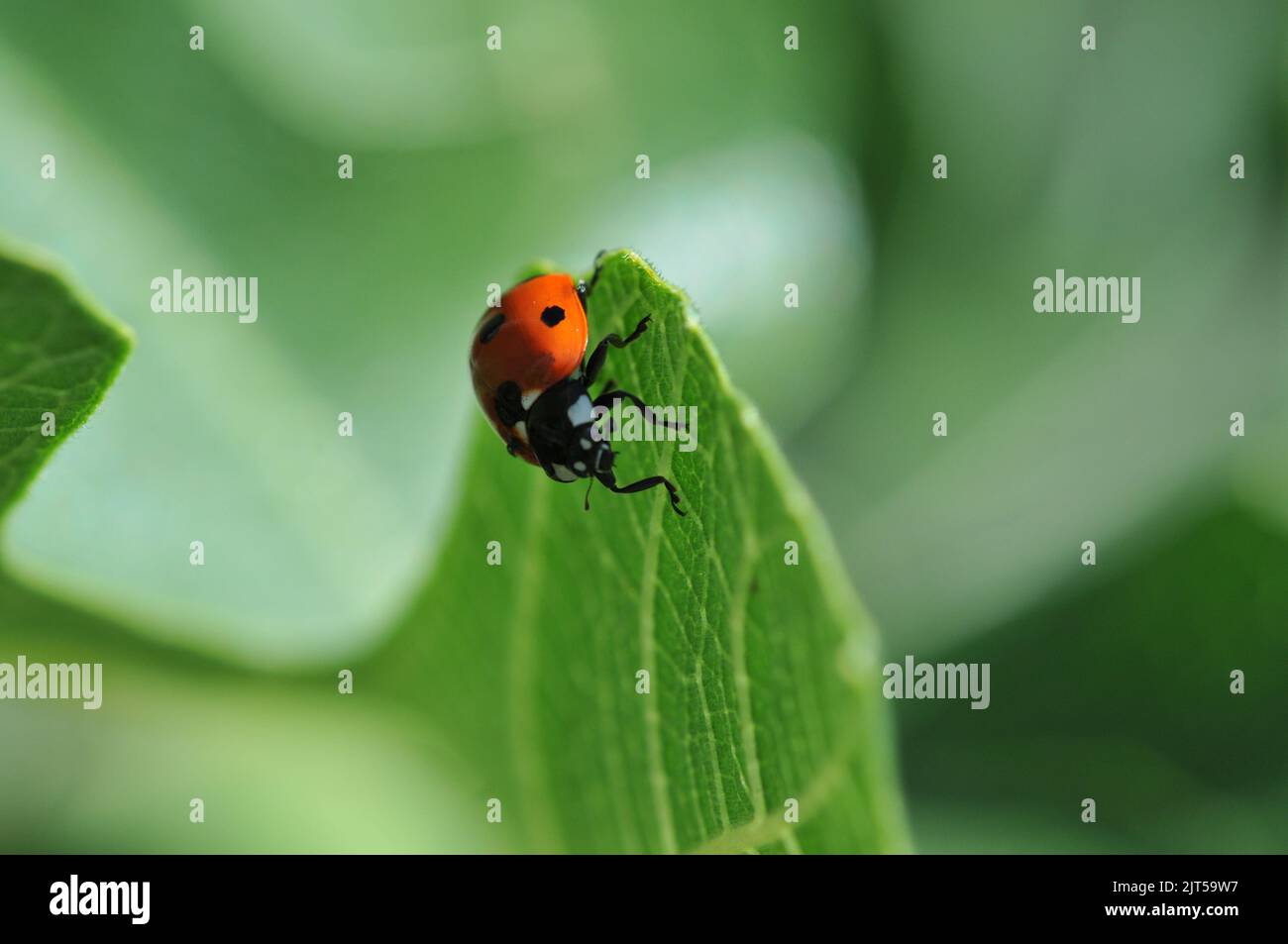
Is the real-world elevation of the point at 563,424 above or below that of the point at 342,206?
below

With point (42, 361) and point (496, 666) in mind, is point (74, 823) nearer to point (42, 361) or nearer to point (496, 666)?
point (496, 666)

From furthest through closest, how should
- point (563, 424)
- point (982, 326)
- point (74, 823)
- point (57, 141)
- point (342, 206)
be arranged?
point (982, 326) < point (342, 206) < point (57, 141) < point (74, 823) < point (563, 424)

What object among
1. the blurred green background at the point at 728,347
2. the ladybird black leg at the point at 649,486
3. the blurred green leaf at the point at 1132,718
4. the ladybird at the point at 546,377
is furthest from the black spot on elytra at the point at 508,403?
the blurred green leaf at the point at 1132,718

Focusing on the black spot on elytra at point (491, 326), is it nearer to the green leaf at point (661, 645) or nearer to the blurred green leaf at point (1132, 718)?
the green leaf at point (661, 645)

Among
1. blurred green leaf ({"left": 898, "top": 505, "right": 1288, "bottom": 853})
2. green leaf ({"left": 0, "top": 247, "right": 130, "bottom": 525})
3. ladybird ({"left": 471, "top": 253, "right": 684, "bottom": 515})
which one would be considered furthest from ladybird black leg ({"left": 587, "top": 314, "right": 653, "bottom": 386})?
blurred green leaf ({"left": 898, "top": 505, "right": 1288, "bottom": 853})

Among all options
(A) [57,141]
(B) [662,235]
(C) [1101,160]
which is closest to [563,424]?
(B) [662,235]

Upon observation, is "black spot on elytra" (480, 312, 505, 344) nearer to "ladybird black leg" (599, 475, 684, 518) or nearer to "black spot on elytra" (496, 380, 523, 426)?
"black spot on elytra" (496, 380, 523, 426)
